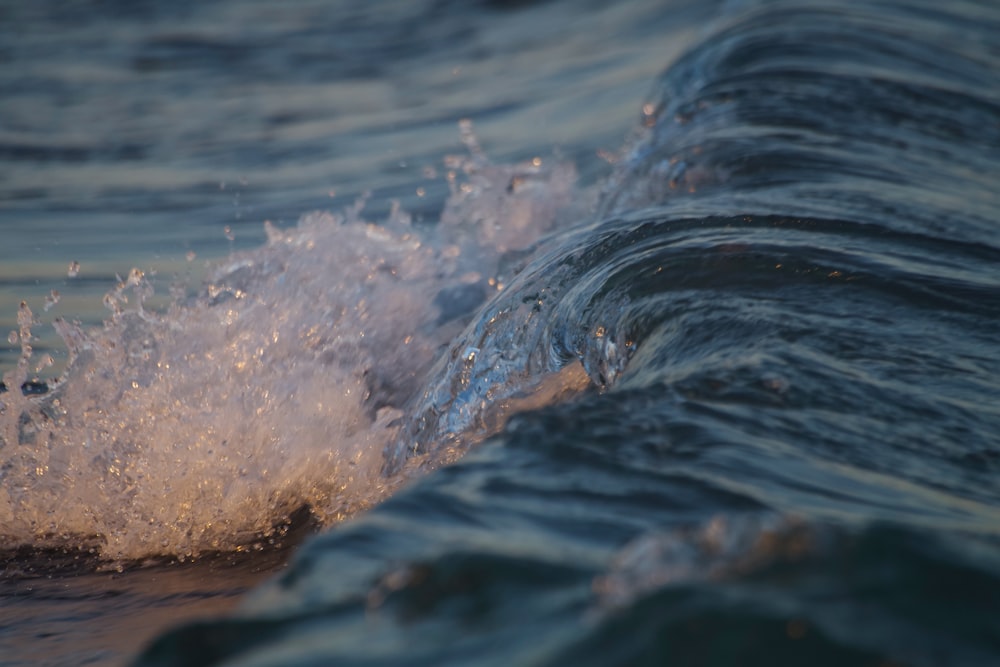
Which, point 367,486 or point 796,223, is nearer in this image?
point 367,486

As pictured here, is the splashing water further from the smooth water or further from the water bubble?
the water bubble

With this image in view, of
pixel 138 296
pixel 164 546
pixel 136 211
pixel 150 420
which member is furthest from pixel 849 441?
pixel 136 211

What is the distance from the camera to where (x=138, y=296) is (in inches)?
132

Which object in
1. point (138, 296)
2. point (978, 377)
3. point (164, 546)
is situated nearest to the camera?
point (978, 377)

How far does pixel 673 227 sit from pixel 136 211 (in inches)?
133

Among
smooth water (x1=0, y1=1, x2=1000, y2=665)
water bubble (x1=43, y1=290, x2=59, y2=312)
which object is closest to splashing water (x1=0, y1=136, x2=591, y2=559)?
smooth water (x1=0, y1=1, x2=1000, y2=665)

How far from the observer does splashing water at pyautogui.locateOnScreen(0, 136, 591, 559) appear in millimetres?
2795

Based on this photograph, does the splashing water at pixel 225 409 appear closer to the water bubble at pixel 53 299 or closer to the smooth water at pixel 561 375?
the smooth water at pixel 561 375

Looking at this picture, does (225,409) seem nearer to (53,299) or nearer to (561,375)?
(53,299)

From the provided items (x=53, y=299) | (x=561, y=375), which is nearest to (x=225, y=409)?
(x=53, y=299)

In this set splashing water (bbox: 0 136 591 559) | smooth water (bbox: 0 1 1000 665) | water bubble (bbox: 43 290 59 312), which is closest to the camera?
smooth water (bbox: 0 1 1000 665)

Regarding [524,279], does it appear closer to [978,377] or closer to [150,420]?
[150,420]

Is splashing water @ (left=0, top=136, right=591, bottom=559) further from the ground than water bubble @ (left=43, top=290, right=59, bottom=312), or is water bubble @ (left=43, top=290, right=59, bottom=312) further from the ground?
water bubble @ (left=43, top=290, right=59, bottom=312)

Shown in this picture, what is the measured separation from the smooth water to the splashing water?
0.4 inches
